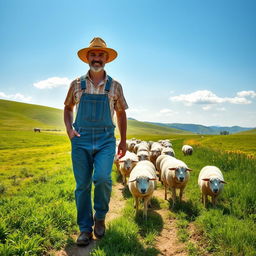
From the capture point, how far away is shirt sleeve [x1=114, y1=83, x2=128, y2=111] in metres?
4.49

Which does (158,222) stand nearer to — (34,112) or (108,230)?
(108,230)

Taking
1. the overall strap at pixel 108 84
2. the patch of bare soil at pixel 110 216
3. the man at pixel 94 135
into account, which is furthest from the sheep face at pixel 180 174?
the overall strap at pixel 108 84

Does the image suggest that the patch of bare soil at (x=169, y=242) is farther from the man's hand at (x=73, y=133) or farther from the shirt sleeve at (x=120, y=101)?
the shirt sleeve at (x=120, y=101)

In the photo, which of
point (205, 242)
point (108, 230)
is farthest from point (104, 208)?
point (205, 242)

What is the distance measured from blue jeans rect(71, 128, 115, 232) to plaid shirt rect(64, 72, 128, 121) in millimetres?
582

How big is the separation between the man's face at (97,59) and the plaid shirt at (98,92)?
21cm

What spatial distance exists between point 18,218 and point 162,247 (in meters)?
3.04

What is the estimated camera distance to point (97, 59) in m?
4.37

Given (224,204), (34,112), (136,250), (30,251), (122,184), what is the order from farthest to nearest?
(34,112) → (122,184) → (224,204) → (136,250) → (30,251)

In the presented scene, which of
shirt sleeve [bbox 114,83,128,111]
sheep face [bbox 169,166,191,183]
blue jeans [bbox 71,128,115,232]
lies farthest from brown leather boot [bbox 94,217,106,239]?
sheep face [bbox 169,166,191,183]

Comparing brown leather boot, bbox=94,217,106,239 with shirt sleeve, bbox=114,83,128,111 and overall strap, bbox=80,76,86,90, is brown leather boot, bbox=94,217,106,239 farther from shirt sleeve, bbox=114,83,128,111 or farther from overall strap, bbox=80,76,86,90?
overall strap, bbox=80,76,86,90

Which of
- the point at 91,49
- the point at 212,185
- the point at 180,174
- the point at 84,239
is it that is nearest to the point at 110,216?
the point at 84,239

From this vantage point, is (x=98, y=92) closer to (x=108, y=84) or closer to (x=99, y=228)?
(x=108, y=84)

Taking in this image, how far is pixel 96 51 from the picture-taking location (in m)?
4.47
